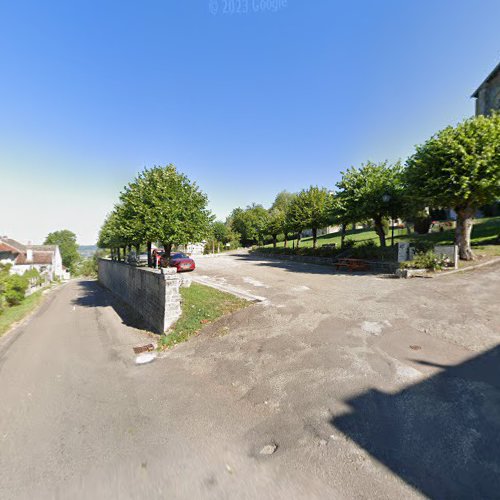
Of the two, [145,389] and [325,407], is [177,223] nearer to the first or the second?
[145,389]

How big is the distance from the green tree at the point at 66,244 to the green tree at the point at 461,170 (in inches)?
3797

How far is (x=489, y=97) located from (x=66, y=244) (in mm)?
107782

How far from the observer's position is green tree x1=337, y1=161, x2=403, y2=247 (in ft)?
48.8

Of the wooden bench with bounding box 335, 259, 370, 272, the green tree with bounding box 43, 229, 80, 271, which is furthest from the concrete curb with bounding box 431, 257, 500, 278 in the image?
the green tree with bounding box 43, 229, 80, 271

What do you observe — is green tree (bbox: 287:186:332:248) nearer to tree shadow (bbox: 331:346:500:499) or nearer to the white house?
tree shadow (bbox: 331:346:500:499)

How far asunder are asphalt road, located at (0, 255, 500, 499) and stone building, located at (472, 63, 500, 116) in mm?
28585

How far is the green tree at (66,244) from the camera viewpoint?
269 feet

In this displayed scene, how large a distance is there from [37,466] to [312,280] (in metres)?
11.2

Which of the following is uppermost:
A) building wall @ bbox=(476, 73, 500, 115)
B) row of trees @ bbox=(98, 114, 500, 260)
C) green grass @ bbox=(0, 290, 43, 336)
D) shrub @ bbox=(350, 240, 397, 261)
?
building wall @ bbox=(476, 73, 500, 115)

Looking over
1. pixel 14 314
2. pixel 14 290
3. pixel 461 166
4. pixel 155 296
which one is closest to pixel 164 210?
pixel 155 296

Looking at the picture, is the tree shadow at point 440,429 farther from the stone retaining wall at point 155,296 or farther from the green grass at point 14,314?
the green grass at point 14,314

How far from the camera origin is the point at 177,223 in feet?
38.4

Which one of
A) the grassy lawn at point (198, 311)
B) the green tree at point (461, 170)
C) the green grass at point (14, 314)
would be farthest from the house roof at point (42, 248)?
the green tree at point (461, 170)

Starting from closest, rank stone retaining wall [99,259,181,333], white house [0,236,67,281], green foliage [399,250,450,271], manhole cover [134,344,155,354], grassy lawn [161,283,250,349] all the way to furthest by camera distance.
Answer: manhole cover [134,344,155,354] → grassy lawn [161,283,250,349] → stone retaining wall [99,259,181,333] → green foliage [399,250,450,271] → white house [0,236,67,281]
